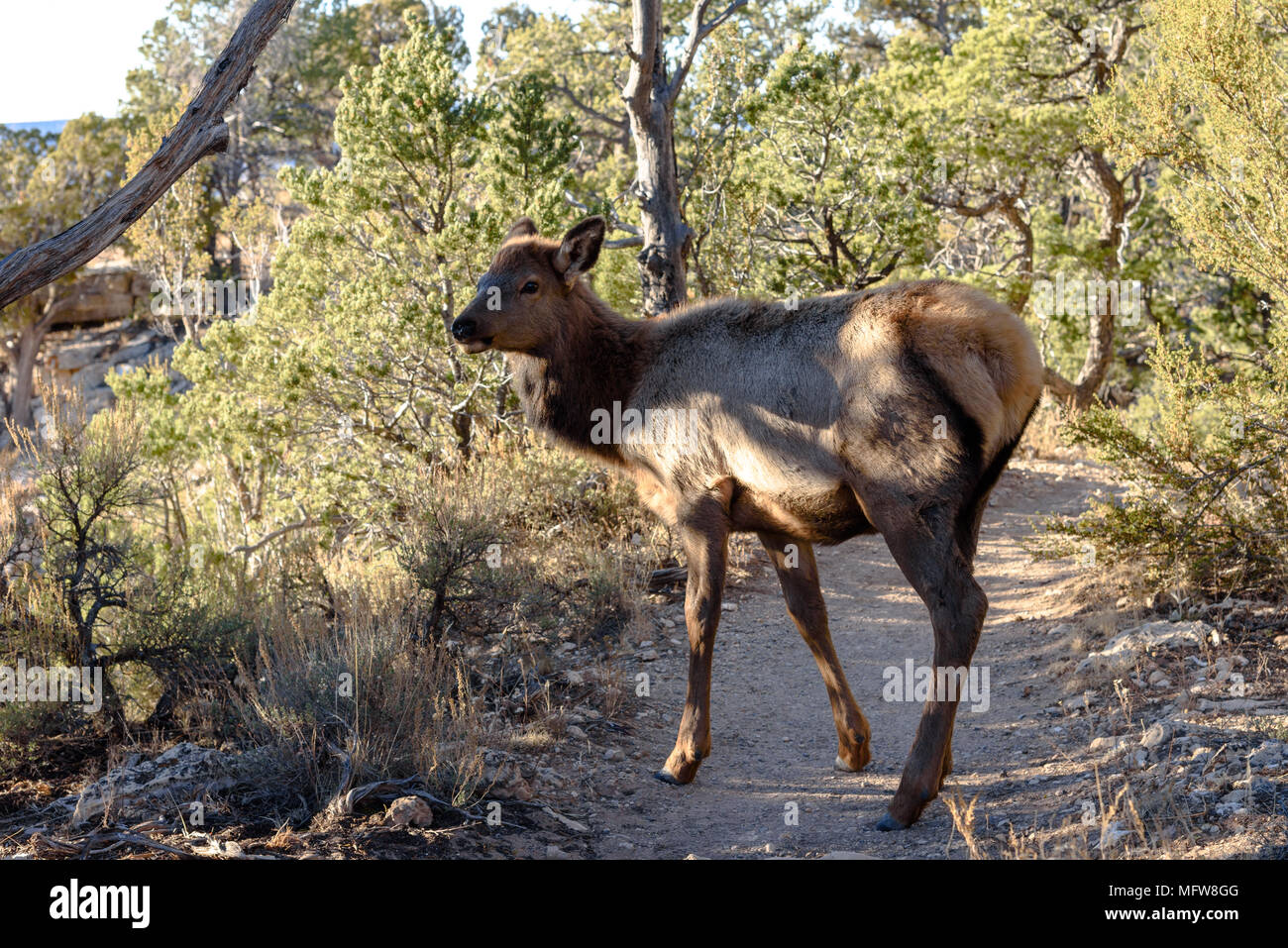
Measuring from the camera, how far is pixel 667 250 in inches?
444

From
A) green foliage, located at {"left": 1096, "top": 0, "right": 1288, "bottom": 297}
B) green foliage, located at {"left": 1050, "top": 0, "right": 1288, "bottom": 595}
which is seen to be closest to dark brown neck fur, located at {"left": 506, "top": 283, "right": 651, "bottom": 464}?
green foliage, located at {"left": 1050, "top": 0, "right": 1288, "bottom": 595}

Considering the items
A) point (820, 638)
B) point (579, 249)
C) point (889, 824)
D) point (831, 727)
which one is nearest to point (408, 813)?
point (889, 824)

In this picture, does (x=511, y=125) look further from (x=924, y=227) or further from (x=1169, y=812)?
(x=1169, y=812)

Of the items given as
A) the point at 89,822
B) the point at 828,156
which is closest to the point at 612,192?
the point at 828,156

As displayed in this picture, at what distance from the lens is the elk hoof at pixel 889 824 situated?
569 centimetres

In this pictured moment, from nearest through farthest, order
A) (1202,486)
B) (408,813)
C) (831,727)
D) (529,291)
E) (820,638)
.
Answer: (408,813) < (820,638) < (529,291) < (831,727) < (1202,486)

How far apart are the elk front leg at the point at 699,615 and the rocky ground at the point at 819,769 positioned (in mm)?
200

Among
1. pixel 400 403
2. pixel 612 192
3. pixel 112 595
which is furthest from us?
pixel 612 192

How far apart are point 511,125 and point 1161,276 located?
13567 mm

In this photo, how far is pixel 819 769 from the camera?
6.88 m

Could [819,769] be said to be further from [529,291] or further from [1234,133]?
[1234,133]

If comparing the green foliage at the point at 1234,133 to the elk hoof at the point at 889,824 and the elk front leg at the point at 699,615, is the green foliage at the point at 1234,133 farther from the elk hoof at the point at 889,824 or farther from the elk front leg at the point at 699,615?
the elk hoof at the point at 889,824

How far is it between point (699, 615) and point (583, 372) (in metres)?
1.83

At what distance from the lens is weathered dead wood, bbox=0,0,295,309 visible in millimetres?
5703
